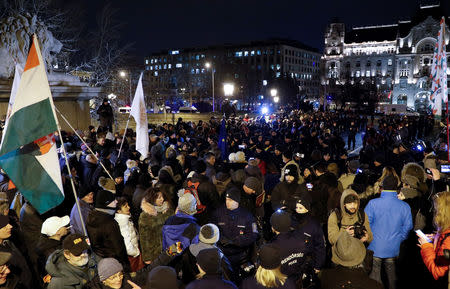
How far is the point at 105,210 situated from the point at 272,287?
8.42 feet

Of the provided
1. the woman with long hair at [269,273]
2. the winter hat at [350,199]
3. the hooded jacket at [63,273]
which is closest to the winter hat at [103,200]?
the hooded jacket at [63,273]

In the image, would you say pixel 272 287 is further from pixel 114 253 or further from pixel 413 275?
pixel 413 275

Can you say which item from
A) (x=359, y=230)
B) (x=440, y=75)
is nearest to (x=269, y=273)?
(x=359, y=230)

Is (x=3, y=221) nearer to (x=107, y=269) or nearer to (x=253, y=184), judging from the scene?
(x=107, y=269)

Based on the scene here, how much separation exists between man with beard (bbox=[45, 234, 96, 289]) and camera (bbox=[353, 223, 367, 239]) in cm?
310

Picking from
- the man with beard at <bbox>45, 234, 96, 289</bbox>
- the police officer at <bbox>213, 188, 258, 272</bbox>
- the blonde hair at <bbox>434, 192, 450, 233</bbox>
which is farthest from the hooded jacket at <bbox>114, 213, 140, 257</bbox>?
the blonde hair at <bbox>434, 192, 450, 233</bbox>

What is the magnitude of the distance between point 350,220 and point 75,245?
10.6 feet

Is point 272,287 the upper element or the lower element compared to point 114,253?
upper

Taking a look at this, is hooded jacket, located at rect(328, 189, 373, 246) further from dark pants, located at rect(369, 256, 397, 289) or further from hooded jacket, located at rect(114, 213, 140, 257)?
hooded jacket, located at rect(114, 213, 140, 257)

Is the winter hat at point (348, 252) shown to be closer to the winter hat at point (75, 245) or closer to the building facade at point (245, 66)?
the winter hat at point (75, 245)

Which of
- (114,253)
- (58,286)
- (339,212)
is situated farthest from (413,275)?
(58,286)

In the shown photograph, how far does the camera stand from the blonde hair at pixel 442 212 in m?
3.50

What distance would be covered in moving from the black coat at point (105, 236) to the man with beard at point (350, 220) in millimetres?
2629

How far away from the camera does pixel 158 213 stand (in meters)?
4.79
